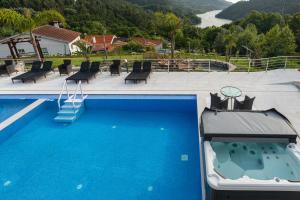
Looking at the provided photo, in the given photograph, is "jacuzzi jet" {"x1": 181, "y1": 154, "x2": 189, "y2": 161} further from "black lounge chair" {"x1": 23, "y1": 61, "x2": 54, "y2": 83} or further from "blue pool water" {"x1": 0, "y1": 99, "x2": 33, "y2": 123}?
"black lounge chair" {"x1": 23, "y1": 61, "x2": 54, "y2": 83}

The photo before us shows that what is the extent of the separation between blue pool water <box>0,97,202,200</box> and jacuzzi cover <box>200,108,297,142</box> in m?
1.21

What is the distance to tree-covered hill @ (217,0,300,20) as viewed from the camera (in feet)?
181

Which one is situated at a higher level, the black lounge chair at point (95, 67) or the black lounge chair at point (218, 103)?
the black lounge chair at point (95, 67)

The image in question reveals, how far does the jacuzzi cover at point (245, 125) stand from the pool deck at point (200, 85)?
73.1 inches

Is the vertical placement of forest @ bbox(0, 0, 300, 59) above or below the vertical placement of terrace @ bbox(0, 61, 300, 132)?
above

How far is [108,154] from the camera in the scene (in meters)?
5.82

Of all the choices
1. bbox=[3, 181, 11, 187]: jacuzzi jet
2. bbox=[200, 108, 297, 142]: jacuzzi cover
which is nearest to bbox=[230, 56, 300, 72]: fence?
bbox=[200, 108, 297, 142]: jacuzzi cover

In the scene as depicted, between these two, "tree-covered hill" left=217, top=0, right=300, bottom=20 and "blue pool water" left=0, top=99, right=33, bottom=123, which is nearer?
"blue pool water" left=0, top=99, right=33, bottom=123

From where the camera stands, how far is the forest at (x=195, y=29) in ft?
118

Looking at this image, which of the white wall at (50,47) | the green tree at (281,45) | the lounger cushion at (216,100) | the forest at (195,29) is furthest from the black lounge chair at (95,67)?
the green tree at (281,45)

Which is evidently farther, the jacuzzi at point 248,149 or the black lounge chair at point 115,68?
the black lounge chair at point 115,68

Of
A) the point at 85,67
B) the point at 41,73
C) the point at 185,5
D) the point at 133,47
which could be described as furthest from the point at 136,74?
the point at 185,5

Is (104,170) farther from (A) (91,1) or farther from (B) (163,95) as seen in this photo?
(A) (91,1)

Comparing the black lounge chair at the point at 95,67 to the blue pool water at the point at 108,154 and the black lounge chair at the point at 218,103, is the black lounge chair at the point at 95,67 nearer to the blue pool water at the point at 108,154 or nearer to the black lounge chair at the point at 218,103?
the blue pool water at the point at 108,154
